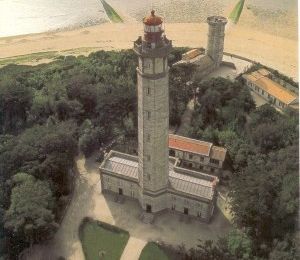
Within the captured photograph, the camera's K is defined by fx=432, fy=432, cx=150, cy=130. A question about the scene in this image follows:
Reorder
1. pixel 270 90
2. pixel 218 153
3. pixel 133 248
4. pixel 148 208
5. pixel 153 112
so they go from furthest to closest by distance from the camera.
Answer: pixel 270 90 → pixel 218 153 → pixel 148 208 → pixel 133 248 → pixel 153 112

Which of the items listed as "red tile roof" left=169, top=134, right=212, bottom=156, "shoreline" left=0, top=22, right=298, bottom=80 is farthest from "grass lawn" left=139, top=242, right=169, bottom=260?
"shoreline" left=0, top=22, right=298, bottom=80

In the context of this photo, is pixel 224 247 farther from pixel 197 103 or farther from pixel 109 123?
pixel 197 103

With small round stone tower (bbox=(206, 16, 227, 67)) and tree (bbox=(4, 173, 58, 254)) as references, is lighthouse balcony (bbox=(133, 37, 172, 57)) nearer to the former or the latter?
tree (bbox=(4, 173, 58, 254))

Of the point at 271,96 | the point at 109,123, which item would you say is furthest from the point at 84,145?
the point at 271,96

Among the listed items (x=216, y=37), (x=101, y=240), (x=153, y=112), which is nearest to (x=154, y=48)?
(x=153, y=112)

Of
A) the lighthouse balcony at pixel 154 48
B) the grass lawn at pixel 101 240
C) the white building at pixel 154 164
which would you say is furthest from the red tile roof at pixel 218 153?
the lighthouse balcony at pixel 154 48

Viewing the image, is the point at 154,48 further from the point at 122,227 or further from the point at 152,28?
the point at 122,227

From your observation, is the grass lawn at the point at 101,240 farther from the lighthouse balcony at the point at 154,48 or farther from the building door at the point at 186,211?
the lighthouse balcony at the point at 154,48
